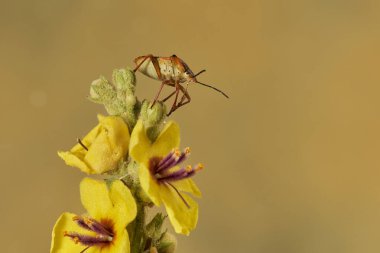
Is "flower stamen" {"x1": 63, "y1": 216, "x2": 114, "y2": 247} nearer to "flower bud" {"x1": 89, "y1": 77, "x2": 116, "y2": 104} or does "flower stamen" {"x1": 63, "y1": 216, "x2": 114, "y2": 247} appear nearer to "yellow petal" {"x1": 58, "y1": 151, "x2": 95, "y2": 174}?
"yellow petal" {"x1": 58, "y1": 151, "x2": 95, "y2": 174}

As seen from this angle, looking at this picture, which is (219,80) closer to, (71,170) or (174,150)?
A: (71,170)

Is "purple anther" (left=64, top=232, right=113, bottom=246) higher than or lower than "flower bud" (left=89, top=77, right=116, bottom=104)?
lower

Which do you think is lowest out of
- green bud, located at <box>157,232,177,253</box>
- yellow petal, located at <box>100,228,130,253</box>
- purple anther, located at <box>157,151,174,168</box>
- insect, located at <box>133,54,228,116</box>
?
green bud, located at <box>157,232,177,253</box>

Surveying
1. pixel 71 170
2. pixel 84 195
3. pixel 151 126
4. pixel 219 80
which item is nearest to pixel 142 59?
pixel 151 126

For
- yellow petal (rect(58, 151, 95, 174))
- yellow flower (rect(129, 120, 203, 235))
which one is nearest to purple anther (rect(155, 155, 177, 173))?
yellow flower (rect(129, 120, 203, 235))

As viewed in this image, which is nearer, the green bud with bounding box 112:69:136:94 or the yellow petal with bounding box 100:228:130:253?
the yellow petal with bounding box 100:228:130:253

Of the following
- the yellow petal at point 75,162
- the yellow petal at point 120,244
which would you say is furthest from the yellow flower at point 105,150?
the yellow petal at point 120,244
